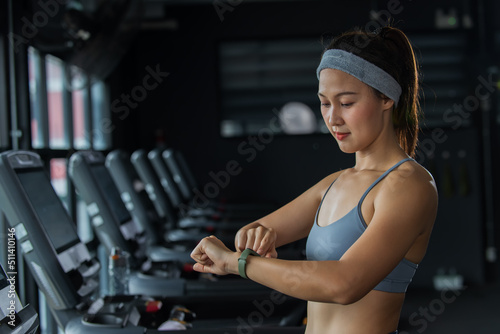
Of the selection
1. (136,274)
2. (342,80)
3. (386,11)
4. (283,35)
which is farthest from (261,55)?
(342,80)

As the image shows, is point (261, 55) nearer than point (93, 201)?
No

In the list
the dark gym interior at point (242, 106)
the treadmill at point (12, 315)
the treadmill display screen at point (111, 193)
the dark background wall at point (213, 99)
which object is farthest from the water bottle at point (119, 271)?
the dark background wall at point (213, 99)

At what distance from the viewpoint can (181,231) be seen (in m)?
4.33

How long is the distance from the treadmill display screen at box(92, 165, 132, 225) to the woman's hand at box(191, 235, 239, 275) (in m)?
1.54

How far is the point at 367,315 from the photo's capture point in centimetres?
122

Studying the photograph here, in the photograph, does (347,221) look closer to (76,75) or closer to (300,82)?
(76,75)

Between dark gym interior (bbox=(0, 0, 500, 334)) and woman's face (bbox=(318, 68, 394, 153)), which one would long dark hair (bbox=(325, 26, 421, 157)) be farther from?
dark gym interior (bbox=(0, 0, 500, 334))

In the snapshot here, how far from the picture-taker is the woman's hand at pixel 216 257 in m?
1.17

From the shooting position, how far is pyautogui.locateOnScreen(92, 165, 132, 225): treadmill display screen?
109 inches

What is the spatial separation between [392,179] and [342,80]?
0.22 m

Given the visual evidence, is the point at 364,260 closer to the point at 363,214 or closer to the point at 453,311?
the point at 363,214

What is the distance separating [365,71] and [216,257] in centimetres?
48

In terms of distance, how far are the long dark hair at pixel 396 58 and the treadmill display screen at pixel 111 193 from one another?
5.61 feet

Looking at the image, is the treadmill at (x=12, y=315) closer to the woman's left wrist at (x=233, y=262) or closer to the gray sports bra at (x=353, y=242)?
the woman's left wrist at (x=233, y=262)
